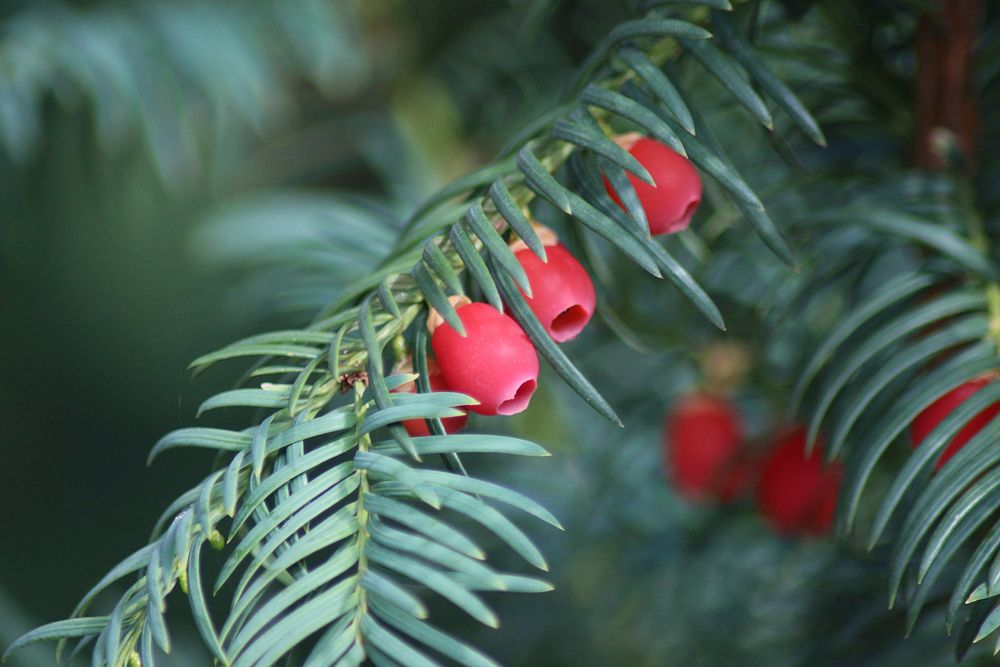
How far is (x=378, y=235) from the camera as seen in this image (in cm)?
66

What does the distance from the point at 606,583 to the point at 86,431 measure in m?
1.52

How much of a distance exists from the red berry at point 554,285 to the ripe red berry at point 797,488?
0.93 ft

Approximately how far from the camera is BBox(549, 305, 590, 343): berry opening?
0.39 m

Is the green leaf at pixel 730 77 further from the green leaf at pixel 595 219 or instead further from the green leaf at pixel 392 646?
the green leaf at pixel 392 646

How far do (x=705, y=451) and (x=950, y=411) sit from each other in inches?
12.3

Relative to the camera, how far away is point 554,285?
36cm

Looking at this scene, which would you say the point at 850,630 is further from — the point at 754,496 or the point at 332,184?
the point at 332,184

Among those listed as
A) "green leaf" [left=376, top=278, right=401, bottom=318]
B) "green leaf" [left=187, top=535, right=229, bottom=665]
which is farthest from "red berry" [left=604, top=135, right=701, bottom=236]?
"green leaf" [left=187, top=535, right=229, bottom=665]

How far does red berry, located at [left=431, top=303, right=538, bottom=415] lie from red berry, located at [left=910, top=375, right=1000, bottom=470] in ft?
0.61

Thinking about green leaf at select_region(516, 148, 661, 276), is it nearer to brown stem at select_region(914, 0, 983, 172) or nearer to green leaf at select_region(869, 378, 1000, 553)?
→ green leaf at select_region(869, 378, 1000, 553)

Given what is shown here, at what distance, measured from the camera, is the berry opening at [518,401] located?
37 cm

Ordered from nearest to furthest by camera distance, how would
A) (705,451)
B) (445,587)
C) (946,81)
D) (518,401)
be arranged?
(445,587), (518,401), (946,81), (705,451)

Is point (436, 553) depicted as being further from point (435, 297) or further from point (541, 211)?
point (541, 211)

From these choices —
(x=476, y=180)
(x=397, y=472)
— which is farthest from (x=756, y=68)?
(x=397, y=472)
